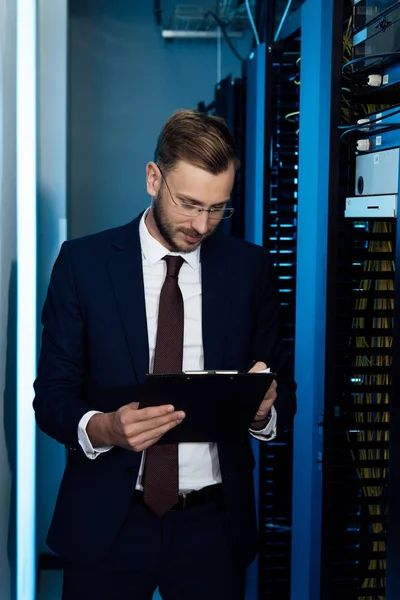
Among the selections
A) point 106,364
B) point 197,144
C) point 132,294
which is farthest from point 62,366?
point 197,144

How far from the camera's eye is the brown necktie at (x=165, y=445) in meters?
1.86

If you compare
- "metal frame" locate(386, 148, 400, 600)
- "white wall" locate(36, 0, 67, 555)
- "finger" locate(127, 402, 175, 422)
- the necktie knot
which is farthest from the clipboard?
"white wall" locate(36, 0, 67, 555)

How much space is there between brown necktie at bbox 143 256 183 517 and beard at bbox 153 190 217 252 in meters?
0.10

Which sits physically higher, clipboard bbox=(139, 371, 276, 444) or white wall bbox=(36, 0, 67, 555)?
white wall bbox=(36, 0, 67, 555)

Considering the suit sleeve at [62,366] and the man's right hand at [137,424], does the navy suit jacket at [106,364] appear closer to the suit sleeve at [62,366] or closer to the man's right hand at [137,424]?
the suit sleeve at [62,366]

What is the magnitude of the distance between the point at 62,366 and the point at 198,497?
44 centimetres

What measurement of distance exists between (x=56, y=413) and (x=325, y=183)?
0.92 meters

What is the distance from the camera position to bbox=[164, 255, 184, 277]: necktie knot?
197 centimetres

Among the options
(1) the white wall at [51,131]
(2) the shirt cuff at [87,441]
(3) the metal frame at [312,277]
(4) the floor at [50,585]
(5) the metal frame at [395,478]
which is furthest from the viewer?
(4) the floor at [50,585]

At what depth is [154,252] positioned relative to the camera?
199 cm

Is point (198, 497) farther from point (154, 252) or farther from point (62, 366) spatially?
point (154, 252)

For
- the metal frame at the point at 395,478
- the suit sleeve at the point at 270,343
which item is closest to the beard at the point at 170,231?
the suit sleeve at the point at 270,343

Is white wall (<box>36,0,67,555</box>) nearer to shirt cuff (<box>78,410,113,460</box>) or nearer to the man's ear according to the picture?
the man's ear

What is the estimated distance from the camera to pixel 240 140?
3461 millimetres
